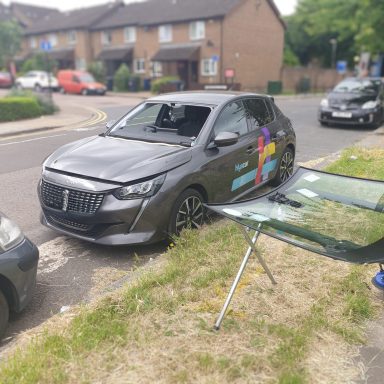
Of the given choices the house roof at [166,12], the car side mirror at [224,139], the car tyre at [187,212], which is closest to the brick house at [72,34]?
the house roof at [166,12]

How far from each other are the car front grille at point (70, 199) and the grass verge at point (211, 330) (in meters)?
0.91

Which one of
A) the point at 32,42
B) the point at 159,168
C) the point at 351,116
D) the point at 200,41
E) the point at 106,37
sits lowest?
the point at 351,116

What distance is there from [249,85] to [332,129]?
962 inches

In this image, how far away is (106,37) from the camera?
149 feet

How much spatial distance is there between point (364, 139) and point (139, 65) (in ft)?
109

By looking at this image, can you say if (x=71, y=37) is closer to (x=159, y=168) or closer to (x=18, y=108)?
(x=18, y=108)

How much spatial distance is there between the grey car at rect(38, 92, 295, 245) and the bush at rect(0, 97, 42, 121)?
11084mm

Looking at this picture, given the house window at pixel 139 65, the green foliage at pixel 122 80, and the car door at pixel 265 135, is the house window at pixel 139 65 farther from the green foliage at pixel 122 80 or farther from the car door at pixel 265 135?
the car door at pixel 265 135

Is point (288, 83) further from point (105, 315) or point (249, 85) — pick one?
point (105, 315)

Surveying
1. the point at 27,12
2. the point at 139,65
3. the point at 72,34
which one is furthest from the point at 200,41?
the point at 27,12

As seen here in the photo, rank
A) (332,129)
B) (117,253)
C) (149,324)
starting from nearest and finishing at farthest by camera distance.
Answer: (149,324)
(117,253)
(332,129)

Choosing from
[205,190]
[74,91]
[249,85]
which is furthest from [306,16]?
[205,190]

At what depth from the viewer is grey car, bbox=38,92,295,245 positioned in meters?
4.29

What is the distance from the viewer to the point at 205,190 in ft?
16.4
